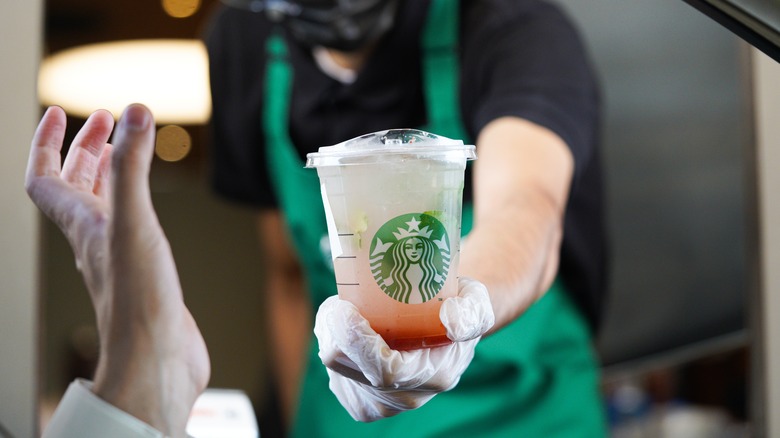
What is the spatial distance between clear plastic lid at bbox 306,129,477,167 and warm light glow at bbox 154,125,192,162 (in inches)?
49.7

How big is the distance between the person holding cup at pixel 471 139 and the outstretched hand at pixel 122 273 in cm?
29

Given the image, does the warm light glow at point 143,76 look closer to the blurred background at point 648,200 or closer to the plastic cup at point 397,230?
the blurred background at point 648,200

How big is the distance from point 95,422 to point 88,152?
0.71 feet

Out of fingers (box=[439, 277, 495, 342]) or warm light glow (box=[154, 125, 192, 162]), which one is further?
warm light glow (box=[154, 125, 192, 162])

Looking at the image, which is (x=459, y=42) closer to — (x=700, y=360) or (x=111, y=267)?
(x=111, y=267)

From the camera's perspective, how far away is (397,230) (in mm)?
551

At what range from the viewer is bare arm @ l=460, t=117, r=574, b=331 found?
0.75 meters

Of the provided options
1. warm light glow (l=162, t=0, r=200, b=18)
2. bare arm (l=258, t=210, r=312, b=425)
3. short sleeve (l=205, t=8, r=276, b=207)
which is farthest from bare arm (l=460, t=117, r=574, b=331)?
warm light glow (l=162, t=0, r=200, b=18)

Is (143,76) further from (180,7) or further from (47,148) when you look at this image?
(47,148)

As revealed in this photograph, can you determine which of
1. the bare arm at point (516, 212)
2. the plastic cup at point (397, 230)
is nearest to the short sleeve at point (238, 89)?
the bare arm at point (516, 212)

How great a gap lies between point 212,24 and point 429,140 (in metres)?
1.05

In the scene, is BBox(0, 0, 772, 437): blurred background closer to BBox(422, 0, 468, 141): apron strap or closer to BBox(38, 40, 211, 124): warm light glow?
BBox(38, 40, 211, 124): warm light glow

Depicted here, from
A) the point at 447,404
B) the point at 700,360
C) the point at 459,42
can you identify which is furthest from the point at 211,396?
the point at 700,360

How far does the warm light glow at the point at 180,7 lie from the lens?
1.61 meters
